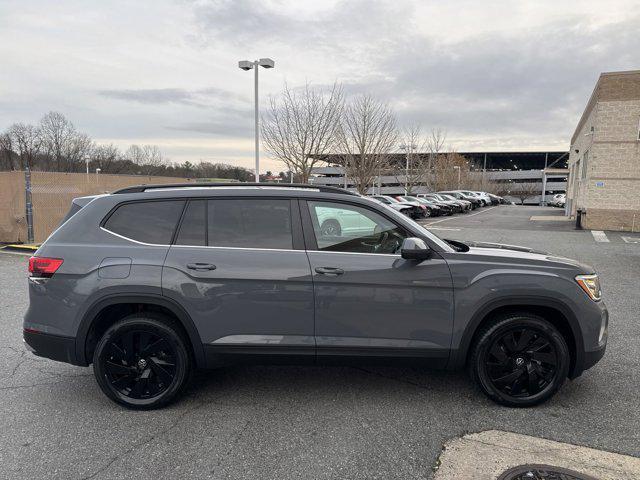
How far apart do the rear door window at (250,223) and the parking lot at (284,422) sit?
4.22 feet

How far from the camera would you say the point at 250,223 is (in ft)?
11.6

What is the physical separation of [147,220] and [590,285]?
137 inches

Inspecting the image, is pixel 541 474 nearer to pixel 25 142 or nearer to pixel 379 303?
pixel 379 303

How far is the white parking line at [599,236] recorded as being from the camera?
51.6 ft

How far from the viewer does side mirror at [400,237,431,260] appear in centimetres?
326

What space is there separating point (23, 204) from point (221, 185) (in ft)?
38.3

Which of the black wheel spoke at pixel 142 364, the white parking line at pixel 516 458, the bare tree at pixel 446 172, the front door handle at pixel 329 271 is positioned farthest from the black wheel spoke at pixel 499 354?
the bare tree at pixel 446 172

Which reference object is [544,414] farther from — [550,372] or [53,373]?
[53,373]

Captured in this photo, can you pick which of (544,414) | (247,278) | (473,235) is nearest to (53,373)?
(247,278)

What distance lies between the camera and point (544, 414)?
338 centimetres

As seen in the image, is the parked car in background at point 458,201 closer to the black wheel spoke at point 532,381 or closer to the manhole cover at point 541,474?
the black wheel spoke at point 532,381

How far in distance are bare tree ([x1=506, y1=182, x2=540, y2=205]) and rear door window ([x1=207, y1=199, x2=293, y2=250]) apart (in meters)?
93.1

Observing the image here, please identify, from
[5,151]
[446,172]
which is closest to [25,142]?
[5,151]

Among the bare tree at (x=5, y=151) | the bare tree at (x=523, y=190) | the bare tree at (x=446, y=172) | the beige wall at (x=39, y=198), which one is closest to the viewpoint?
the beige wall at (x=39, y=198)
